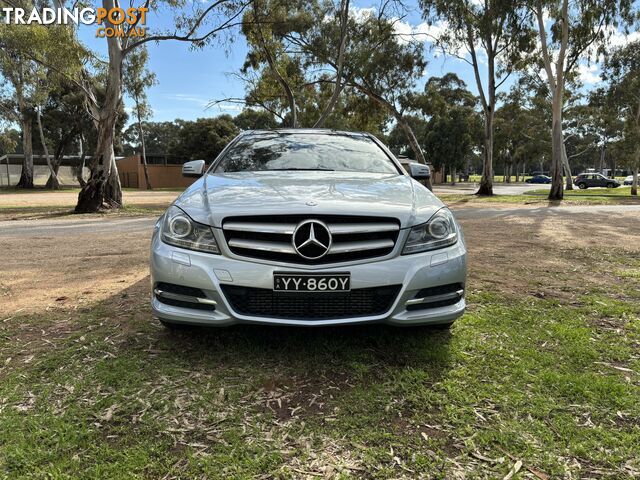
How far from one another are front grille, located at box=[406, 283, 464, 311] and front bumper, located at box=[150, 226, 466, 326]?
2cm

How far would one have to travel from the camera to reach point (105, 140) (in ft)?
43.1

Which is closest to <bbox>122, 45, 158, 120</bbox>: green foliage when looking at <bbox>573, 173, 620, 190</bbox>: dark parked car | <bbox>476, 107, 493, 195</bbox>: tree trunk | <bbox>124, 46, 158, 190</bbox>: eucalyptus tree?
<bbox>124, 46, 158, 190</bbox>: eucalyptus tree

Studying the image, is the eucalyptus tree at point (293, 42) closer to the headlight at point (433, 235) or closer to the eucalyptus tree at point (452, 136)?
the headlight at point (433, 235)

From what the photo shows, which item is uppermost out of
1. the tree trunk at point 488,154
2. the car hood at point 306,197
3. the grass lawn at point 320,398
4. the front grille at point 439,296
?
the tree trunk at point 488,154

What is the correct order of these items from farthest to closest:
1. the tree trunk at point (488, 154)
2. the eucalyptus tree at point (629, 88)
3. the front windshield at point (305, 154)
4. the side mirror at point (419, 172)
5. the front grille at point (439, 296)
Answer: the eucalyptus tree at point (629, 88) → the tree trunk at point (488, 154) → the side mirror at point (419, 172) → the front windshield at point (305, 154) → the front grille at point (439, 296)

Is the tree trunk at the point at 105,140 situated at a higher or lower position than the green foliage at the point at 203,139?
lower

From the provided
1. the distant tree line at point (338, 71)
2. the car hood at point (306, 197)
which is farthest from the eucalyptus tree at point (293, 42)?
the car hood at point (306, 197)

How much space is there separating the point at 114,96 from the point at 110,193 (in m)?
3.19

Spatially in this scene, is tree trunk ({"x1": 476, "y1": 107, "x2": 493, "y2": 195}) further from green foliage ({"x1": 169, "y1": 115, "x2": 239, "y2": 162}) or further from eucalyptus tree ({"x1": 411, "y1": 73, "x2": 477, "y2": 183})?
green foliage ({"x1": 169, "y1": 115, "x2": 239, "y2": 162})

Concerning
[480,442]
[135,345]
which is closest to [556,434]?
[480,442]

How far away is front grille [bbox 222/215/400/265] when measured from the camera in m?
2.53

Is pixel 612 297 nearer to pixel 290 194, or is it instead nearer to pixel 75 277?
pixel 290 194

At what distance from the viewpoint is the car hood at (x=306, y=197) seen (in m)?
2.61

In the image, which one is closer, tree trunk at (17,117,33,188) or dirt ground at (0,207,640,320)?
dirt ground at (0,207,640,320)
